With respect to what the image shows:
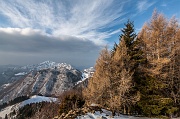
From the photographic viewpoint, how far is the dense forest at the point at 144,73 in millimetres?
19734

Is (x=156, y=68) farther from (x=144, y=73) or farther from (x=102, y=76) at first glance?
(x=102, y=76)

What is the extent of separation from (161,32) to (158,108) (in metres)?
10.3

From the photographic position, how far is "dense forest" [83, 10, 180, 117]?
64.7ft

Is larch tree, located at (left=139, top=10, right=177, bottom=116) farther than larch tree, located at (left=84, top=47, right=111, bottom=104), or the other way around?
larch tree, located at (left=139, top=10, right=177, bottom=116)

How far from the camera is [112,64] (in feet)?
65.6

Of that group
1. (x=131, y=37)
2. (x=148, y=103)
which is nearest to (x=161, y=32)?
(x=131, y=37)

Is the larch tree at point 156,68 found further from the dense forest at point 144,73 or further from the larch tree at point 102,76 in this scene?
the larch tree at point 102,76

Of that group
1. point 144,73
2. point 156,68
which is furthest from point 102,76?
point 156,68

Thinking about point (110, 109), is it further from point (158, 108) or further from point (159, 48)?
point (159, 48)

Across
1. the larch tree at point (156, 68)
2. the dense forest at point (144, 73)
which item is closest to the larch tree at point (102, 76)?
the dense forest at point (144, 73)

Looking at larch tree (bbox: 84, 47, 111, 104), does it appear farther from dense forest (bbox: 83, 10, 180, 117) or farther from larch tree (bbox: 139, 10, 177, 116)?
larch tree (bbox: 139, 10, 177, 116)

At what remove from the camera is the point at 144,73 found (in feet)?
72.5

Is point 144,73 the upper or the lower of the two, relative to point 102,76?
upper

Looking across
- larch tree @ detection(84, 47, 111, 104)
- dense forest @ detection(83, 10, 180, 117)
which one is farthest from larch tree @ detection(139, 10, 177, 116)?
larch tree @ detection(84, 47, 111, 104)
